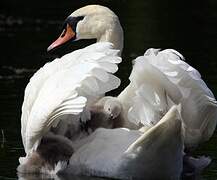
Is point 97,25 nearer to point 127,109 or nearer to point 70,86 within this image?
point 127,109

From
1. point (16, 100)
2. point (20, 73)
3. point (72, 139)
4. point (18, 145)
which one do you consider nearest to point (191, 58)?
point (20, 73)

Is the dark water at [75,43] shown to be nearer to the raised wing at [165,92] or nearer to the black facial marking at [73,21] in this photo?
the raised wing at [165,92]

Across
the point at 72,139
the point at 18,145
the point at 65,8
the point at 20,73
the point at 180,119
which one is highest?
the point at 180,119

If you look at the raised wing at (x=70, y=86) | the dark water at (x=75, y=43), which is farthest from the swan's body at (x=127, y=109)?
the dark water at (x=75, y=43)

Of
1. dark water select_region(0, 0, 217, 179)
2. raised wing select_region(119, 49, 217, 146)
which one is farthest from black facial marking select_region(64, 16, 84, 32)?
raised wing select_region(119, 49, 217, 146)

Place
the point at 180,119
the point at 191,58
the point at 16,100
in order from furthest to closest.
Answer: the point at 191,58
the point at 16,100
the point at 180,119

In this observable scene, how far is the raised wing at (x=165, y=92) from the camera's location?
802 centimetres

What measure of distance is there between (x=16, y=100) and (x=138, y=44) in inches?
190

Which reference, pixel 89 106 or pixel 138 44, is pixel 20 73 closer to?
pixel 138 44

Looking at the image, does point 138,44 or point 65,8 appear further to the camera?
point 65,8

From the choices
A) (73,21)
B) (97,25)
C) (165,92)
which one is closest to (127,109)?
(165,92)

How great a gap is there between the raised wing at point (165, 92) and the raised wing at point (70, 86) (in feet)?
0.75

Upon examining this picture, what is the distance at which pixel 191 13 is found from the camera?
832 inches

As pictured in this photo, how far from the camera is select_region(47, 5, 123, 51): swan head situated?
30.9ft
